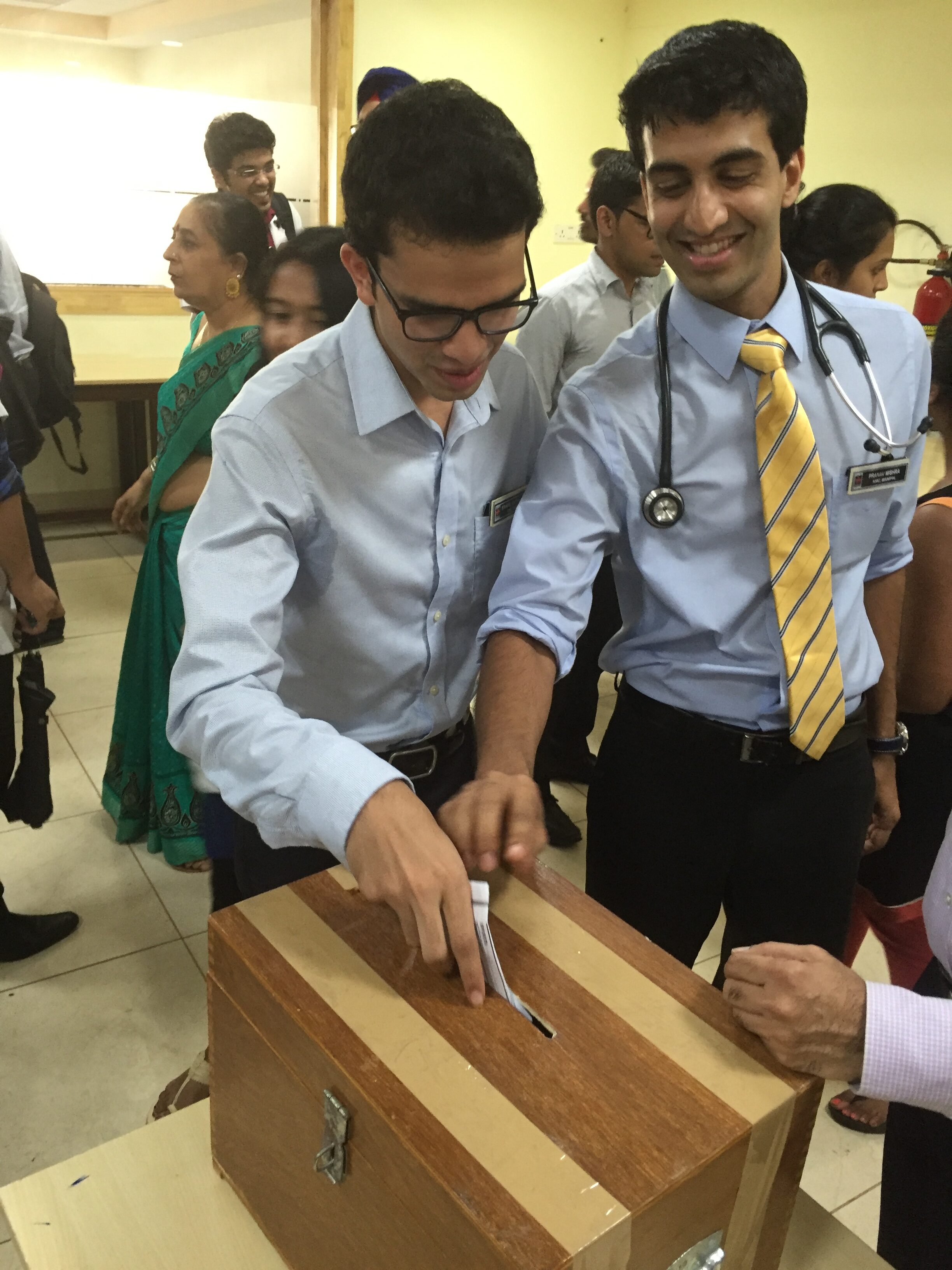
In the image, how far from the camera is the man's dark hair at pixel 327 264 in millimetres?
1692

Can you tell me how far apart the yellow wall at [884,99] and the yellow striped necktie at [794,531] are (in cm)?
378

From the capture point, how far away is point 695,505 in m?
1.16

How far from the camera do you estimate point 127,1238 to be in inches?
34.2

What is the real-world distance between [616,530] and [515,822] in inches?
16.7

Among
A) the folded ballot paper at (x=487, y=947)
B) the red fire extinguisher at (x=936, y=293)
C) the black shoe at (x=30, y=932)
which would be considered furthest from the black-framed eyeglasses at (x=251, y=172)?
the folded ballot paper at (x=487, y=947)

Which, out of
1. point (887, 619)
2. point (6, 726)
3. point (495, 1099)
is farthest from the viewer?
point (6, 726)

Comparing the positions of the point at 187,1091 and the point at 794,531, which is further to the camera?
the point at 187,1091

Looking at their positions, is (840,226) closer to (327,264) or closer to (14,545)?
(327,264)

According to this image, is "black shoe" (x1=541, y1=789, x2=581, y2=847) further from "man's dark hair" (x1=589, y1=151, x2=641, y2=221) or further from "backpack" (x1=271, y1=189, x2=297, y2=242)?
"backpack" (x1=271, y1=189, x2=297, y2=242)

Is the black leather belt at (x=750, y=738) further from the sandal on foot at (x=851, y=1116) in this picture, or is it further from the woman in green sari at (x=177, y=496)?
the woman in green sari at (x=177, y=496)

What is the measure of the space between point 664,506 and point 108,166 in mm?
4654

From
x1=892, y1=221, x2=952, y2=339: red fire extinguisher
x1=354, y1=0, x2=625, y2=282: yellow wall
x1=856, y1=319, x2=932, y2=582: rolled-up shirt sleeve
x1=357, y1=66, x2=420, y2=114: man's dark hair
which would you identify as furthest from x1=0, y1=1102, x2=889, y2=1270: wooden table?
x1=354, y1=0, x2=625, y2=282: yellow wall

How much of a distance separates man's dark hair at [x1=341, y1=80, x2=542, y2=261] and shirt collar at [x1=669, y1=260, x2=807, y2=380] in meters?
0.27

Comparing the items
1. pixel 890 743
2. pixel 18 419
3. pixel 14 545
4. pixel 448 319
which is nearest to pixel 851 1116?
pixel 890 743
